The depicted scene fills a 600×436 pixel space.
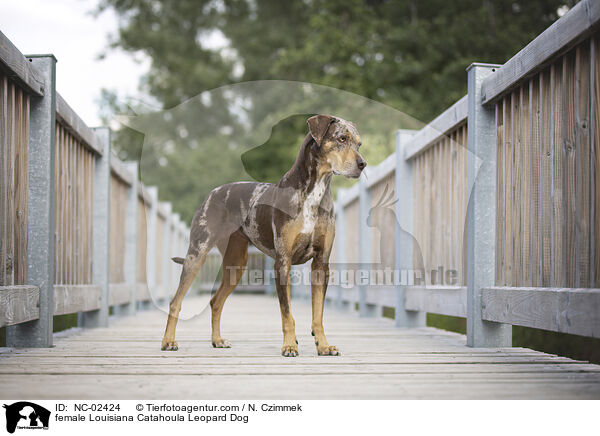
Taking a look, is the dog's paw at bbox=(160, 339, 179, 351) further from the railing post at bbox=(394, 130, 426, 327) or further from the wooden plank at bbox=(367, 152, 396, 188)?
the wooden plank at bbox=(367, 152, 396, 188)

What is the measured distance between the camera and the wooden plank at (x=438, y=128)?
396 centimetres

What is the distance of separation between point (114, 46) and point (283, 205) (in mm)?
16641

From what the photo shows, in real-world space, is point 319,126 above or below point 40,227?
above

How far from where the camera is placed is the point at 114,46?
18094 millimetres

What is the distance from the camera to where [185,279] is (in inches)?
136

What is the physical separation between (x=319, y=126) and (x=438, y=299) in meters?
1.84

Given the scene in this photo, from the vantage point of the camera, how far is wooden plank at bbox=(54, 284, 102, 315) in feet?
12.9

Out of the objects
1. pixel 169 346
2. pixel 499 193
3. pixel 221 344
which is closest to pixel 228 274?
pixel 221 344

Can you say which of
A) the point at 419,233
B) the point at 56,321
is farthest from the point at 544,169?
the point at 56,321

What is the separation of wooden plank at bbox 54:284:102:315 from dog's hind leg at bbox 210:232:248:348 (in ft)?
3.52

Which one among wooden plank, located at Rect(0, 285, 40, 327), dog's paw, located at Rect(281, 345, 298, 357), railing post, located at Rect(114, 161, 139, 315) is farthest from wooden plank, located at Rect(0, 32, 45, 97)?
railing post, located at Rect(114, 161, 139, 315)

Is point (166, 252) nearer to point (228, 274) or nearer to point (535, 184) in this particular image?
point (228, 274)

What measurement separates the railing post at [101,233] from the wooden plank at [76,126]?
0.11 m
